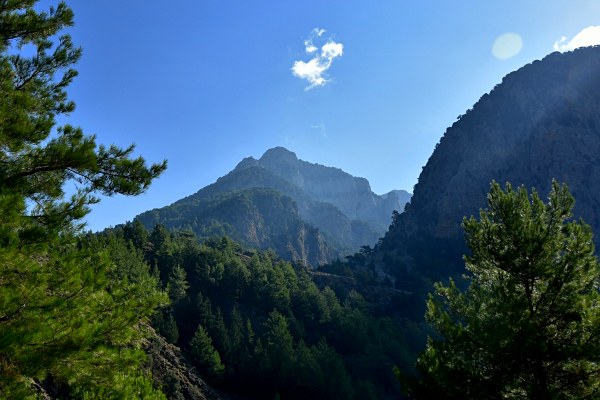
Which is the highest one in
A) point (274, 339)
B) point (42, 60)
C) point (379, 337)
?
point (42, 60)

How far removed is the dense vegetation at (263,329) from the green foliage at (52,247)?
45734 mm

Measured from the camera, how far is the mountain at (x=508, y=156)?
135125mm

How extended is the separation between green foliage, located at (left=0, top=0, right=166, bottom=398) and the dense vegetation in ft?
150

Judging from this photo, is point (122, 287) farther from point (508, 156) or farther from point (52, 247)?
point (508, 156)

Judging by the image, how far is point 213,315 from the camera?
66188 millimetres

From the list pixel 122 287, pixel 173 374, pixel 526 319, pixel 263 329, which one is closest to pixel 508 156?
pixel 263 329

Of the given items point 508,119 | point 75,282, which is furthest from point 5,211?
point 508,119

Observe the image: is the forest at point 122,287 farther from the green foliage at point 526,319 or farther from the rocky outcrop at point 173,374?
the rocky outcrop at point 173,374

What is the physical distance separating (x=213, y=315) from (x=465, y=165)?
433 ft

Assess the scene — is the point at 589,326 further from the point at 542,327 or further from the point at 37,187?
the point at 37,187

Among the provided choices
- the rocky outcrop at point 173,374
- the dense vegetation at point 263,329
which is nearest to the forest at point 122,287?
the rocky outcrop at point 173,374

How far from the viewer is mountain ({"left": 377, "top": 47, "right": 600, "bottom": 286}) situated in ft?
443

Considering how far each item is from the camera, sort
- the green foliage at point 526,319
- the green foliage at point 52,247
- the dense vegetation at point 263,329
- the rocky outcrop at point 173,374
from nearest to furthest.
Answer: the green foliage at point 52,247, the green foliage at point 526,319, the rocky outcrop at point 173,374, the dense vegetation at point 263,329

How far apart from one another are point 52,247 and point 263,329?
6835 cm
